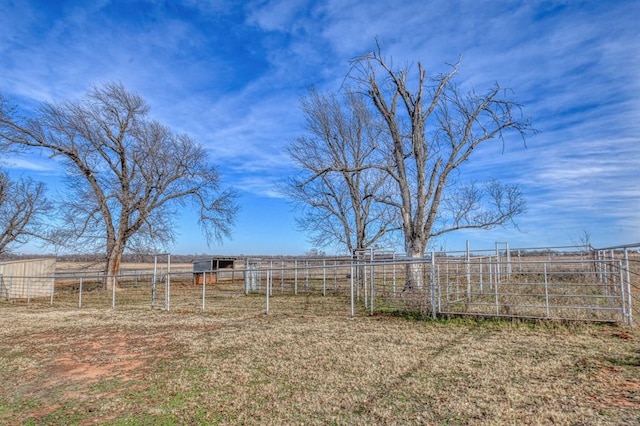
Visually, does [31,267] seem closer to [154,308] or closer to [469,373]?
[154,308]

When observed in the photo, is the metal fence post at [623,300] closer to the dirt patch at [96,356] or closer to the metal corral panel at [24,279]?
the dirt patch at [96,356]

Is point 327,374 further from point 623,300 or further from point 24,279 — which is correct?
point 24,279

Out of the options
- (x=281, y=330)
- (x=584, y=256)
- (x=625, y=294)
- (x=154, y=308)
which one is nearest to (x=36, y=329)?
(x=154, y=308)

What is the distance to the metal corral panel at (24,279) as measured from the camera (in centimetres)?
1830

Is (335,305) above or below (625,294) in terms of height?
below

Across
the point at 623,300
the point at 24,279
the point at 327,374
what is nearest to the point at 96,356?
the point at 327,374

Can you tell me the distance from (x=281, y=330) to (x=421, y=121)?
34.2 ft

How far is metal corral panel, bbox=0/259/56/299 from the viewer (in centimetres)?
1830

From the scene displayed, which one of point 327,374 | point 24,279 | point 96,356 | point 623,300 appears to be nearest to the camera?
point 327,374

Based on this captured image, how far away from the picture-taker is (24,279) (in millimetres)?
19281

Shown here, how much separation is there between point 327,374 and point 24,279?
20.6 m

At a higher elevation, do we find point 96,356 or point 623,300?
point 623,300

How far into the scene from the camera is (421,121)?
15133 mm

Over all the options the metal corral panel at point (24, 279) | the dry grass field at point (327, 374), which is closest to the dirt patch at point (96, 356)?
the dry grass field at point (327, 374)
